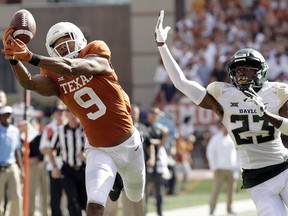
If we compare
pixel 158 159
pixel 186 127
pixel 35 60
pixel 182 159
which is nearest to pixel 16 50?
pixel 35 60

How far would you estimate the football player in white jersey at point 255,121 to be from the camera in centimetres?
807

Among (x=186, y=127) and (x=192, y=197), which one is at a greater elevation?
(x=186, y=127)

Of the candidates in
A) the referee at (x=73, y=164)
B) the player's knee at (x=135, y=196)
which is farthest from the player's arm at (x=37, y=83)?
the referee at (x=73, y=164)

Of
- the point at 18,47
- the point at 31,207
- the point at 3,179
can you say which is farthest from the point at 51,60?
the point at 31,207

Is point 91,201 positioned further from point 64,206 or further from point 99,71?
point 64,206

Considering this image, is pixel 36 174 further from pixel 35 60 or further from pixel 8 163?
pixel 35 60

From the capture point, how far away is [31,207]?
15180 millimetres

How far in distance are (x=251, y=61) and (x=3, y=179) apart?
5.74 meters

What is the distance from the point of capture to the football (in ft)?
26.7

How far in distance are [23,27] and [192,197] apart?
11.7 m

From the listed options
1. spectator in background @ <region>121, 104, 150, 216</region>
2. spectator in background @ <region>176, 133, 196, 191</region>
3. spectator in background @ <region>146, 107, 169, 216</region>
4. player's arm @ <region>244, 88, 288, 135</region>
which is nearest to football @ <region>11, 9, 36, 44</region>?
player's arm @ <region>244, 88, 288, 135</region>

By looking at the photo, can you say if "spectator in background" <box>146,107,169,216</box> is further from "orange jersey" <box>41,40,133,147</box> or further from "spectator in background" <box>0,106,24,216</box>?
"orange jersey" <box>41,40,133,147</box>

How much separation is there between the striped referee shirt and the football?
4691 mm

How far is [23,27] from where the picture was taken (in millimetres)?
8195
